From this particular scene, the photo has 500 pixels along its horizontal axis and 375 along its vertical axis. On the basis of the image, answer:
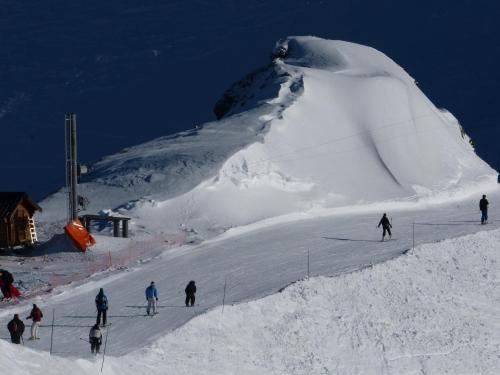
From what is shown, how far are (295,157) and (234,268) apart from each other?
40.8 feet

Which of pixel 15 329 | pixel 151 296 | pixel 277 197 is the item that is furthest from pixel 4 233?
pixel 15 329

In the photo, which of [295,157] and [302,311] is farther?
[295,157]

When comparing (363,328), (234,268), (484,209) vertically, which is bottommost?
(363,328)

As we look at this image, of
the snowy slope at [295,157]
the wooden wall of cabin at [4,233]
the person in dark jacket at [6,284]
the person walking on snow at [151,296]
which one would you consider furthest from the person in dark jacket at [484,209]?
the person in dark jacket at [6,284]

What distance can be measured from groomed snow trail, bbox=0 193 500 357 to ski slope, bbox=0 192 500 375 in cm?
6

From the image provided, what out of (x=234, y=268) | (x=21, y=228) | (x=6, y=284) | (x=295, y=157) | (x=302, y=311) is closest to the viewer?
(x=302, y=311)

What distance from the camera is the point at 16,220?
4591cm

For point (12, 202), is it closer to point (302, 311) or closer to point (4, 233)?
point (4, 233)

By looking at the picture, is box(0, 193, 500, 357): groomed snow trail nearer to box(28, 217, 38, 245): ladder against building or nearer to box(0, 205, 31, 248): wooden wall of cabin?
box(28, 217, 38, 245): ladder against building

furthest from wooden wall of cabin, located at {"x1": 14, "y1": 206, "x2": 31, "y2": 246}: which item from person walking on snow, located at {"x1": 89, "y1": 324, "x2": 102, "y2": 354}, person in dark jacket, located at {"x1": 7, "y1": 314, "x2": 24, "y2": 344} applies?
person walking on snow, located at {"x1": 89, "y1": 324, "x2": 102, "y2": 354}

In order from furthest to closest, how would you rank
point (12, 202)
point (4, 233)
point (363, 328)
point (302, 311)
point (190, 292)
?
point (12, 202)
point (4, 233)
point (363, 328)
point (302, 311)
point (190, 292)

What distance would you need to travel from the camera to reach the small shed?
45688 millimetres

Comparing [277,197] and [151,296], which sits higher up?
[277,197]

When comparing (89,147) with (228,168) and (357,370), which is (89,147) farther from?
(357,370)
